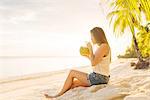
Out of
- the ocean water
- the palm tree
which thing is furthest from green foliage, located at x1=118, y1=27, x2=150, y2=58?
the ocean water

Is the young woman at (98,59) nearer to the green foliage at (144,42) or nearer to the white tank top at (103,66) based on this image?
the white tank top at (103,66)

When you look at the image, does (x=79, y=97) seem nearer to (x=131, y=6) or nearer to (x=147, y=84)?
(x=147, y=84)

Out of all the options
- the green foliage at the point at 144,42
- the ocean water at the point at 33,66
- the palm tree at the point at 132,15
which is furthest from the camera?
the ocean water at the point at 33,66

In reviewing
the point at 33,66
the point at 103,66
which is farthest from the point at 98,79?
the point at 33,66

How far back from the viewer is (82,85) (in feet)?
26.3

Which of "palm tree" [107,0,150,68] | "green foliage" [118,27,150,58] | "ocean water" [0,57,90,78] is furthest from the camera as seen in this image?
"ocean water" [0,57,90,78]

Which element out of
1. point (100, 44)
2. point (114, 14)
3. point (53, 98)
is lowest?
point (53, 98)

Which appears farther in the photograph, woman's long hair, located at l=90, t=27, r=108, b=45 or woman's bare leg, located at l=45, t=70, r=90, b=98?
woman's bare leg, located at l=45, t=70, r=90, b=98

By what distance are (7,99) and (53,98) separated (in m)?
1.14

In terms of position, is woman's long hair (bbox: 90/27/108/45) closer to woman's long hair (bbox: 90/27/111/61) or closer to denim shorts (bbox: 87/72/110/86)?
woman's long hair (bbox: 90/27/111/61)

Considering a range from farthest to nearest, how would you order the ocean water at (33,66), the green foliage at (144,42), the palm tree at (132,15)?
1. the ocean water at (33,66)
2. the green foliage at (144,42)
3. the palm tree at (132,15)

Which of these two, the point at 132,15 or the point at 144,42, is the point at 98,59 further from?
the point at 144,42

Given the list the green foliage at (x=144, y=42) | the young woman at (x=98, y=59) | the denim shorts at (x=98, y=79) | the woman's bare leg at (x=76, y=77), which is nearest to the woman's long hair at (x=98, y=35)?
Result: the young woman at (x=98, y=59)

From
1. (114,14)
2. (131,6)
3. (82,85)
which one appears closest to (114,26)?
(114,14)
